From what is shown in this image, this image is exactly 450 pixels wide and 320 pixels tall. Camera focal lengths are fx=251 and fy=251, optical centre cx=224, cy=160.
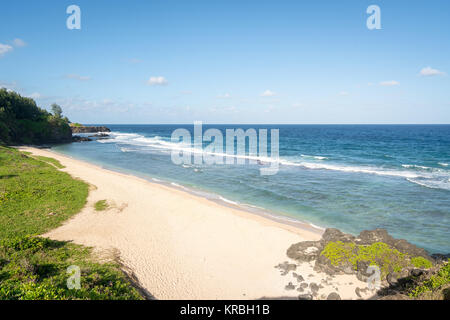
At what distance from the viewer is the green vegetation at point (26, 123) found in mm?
53125

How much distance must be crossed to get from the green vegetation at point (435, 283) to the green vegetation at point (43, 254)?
8.23 m

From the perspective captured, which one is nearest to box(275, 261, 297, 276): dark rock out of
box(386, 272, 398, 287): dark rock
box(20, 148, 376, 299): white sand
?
box(20, 148, 376, 299): white sand

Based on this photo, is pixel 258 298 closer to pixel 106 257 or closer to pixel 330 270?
pixel 330 270

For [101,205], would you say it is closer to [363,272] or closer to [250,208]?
[250,208]

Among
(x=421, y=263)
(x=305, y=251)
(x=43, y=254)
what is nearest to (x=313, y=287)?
(x=305, y=251)

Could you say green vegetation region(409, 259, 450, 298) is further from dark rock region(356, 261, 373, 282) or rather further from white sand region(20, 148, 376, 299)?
white sand region(20, 148, 376, 299)

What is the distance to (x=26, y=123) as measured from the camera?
192 ft

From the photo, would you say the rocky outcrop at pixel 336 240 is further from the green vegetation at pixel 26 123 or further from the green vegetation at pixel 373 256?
the green vegetation at pixel 26 123

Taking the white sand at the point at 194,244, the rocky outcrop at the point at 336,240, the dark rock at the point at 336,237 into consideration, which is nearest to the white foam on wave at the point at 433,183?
the rocky outcrop at the point at 336,240

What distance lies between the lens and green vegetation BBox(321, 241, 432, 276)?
934 centimetres

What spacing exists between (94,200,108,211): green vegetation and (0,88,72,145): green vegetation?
46.7 meters

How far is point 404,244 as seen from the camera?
34.5 ft

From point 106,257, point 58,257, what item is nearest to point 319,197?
point 106,257

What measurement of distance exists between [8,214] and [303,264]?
15837 millimetres
